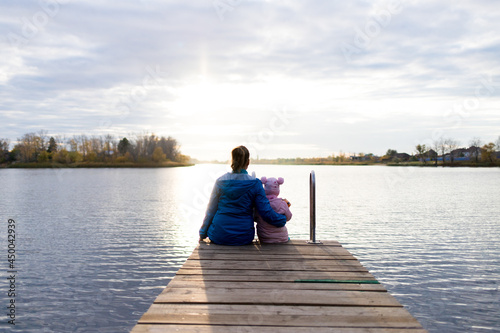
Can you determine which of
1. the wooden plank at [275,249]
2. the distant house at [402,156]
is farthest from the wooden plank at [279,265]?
the distant house at [402,156]

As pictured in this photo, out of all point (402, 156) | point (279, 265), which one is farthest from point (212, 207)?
point (402, 156)

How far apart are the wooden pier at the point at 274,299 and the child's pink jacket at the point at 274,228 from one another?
0.94 metres

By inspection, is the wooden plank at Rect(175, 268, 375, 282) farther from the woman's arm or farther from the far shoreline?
the far shoreline

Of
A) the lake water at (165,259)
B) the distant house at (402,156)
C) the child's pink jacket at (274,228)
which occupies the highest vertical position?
the distant house at (402,156)

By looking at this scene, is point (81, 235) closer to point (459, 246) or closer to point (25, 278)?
point (25, 278)

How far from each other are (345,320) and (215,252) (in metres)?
2.65

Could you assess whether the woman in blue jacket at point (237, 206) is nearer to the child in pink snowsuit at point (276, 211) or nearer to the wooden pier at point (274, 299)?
the child in pink snowsuit at point (276, 211)

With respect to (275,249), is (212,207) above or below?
above

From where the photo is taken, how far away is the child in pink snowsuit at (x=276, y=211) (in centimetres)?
600

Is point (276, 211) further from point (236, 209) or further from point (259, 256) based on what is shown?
point (259, 256)

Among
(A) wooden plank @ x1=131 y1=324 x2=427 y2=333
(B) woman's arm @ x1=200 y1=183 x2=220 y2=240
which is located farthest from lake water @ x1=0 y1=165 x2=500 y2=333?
(A) wooden plank @ x1=131 y1=324 x2=427 y2=333

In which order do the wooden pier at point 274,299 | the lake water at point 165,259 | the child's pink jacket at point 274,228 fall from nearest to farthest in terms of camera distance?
the wooden pier at point 274,299 → the child's pink jacket at point 274,228 → the lake water at point 165,259

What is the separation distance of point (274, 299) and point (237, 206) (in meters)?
2.23

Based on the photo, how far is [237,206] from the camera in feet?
18.4
